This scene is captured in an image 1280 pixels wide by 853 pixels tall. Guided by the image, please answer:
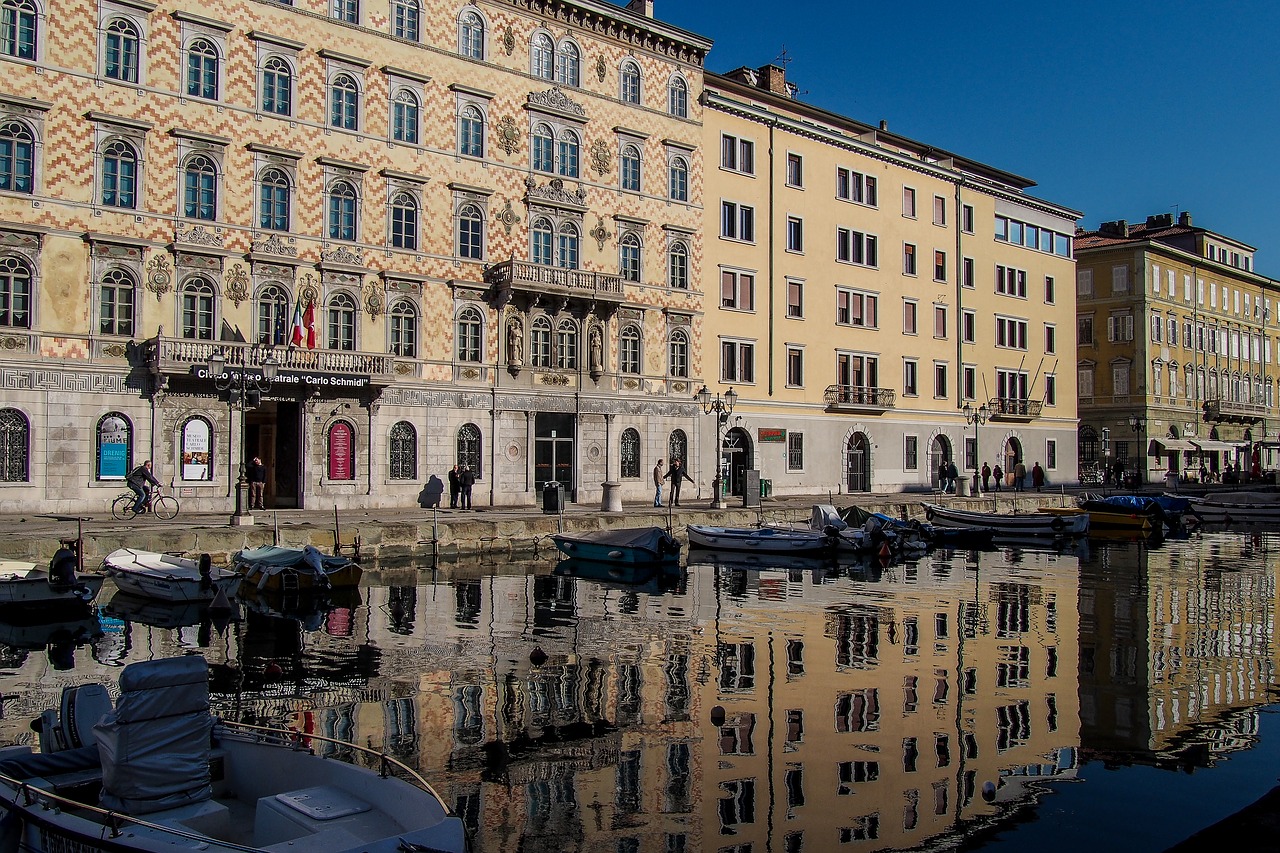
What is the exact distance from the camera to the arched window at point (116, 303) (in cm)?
3222

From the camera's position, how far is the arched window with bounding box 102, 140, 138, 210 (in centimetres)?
3241

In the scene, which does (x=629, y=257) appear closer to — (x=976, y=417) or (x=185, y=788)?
(x=976, y=417)

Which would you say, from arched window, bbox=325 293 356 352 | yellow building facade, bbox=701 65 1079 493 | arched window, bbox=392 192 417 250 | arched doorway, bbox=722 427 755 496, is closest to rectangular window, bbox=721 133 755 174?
yellow building facade, bbox=701 65 1079 493

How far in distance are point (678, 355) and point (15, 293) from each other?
25.4 metres

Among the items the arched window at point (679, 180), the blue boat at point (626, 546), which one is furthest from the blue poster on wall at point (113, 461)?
the arched window at point (679, 180)

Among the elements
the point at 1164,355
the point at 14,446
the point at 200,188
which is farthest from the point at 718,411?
the point at 1164,355

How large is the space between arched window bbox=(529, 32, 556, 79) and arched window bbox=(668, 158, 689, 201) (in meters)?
7.05

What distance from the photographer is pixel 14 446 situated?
101 ft

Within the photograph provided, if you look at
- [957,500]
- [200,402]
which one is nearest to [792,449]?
[957,500]

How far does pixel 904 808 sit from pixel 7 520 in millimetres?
27094

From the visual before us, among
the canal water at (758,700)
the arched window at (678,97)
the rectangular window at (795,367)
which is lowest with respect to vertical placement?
the canal water at (758,700)

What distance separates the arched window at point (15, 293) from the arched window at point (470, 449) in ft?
48.3

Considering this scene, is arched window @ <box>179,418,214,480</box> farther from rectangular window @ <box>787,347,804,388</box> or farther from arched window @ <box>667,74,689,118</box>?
rectangular window @ <box>787,347,804,388</box>

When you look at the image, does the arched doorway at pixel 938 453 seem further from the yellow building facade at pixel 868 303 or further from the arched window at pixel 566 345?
the arched window at pixel 566 345
